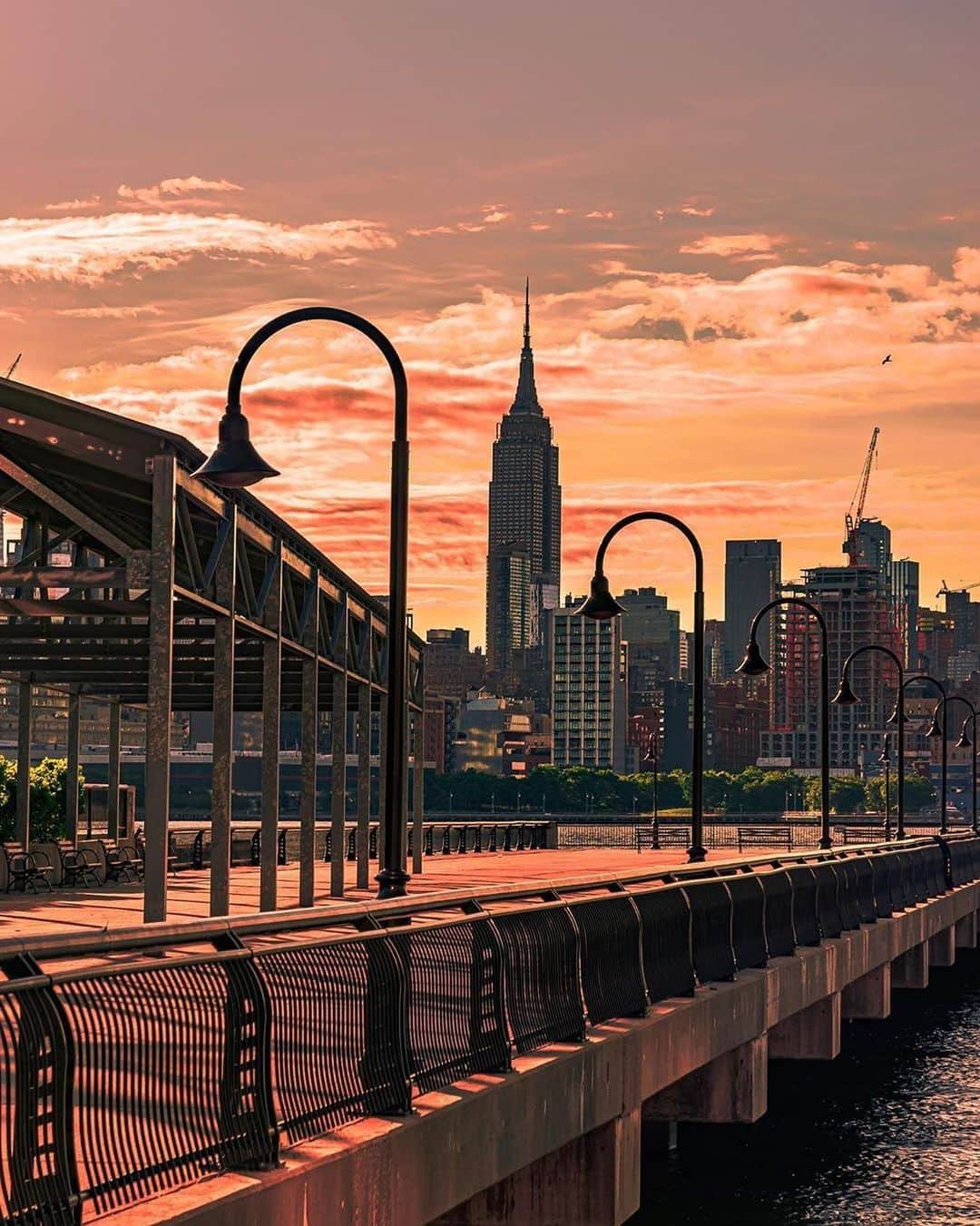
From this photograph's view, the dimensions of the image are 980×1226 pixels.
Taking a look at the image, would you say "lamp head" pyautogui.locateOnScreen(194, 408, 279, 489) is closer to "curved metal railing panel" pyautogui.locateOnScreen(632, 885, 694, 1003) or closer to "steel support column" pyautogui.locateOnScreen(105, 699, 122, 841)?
"curved metal railing panel" pyautogui.locateOnScreen(632, 885, 694, 1003)

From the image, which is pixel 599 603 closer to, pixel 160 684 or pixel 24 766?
pixel 160 684

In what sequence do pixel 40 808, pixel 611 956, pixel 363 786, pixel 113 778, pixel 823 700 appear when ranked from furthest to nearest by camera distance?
pixel 823 700, pixel 40 808, pixel 113 778, pixel 363 786, pixel 611 956

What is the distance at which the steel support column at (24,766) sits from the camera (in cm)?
4244

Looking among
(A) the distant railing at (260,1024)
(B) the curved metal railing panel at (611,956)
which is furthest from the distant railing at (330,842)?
(A) the distant railing at (260,1024)

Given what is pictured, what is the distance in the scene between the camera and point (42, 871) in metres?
38.3

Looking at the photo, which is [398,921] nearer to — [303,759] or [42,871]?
[303,759]

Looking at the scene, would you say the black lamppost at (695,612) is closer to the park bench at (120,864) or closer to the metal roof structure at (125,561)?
the metal roof structure at (125,561)

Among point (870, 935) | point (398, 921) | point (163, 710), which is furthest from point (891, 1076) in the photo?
point (398, 921)

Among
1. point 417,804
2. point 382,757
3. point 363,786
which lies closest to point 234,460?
point 382,757

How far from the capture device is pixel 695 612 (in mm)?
33562

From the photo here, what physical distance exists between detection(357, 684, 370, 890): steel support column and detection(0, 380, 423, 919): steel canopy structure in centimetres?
15

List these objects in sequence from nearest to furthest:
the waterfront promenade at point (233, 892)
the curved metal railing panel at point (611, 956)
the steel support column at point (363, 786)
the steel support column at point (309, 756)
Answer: the curved metal railing panel at point (611, 956) < the waterfront promenade at point (233, 892) < the steel support column at point (309, 756) < the steel support column at point (363, 786)

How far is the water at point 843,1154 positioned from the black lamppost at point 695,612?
449 cm

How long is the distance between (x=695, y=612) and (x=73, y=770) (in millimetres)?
19291
